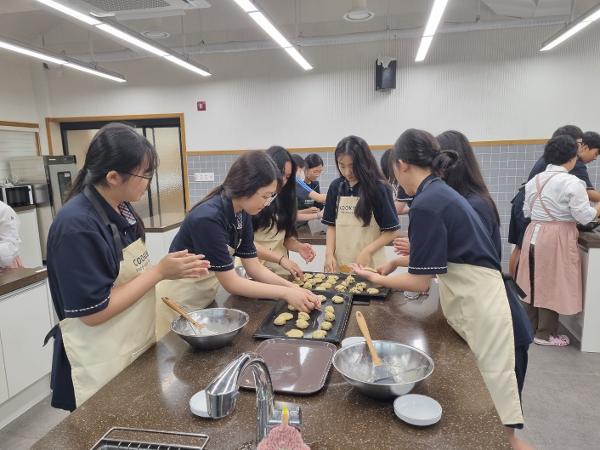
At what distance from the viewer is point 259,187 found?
5.21 feet

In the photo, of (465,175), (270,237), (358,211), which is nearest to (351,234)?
(358,211)

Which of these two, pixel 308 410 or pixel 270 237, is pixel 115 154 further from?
pixel 270 237

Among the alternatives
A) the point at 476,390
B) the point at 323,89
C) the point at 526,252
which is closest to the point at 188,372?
the point at 476,390

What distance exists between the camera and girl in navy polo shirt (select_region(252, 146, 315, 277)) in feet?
7.38

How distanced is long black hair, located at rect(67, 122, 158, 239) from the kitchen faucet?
75 centimetres

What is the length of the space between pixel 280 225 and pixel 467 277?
1204 millimetres

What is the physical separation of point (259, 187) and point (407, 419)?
0.97 meters

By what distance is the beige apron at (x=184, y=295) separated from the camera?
1751 millimetres

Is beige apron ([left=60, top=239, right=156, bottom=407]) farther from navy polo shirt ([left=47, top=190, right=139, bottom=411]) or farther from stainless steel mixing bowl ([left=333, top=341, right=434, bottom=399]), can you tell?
stainless steel mixing bowl ([left=333, top=341, right=434, bottom=399])

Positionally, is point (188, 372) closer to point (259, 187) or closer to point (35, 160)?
point (259, 187)

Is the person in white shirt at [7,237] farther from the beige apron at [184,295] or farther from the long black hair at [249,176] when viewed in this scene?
the long black hair at [249,176]

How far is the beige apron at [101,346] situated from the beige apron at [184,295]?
1.35 feet

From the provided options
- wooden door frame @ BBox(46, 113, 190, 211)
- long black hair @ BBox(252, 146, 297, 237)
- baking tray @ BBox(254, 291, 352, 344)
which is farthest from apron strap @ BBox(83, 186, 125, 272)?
wooden door frame @ BBox(46, 113, 190, 211)

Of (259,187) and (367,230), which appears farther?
(367,230)
